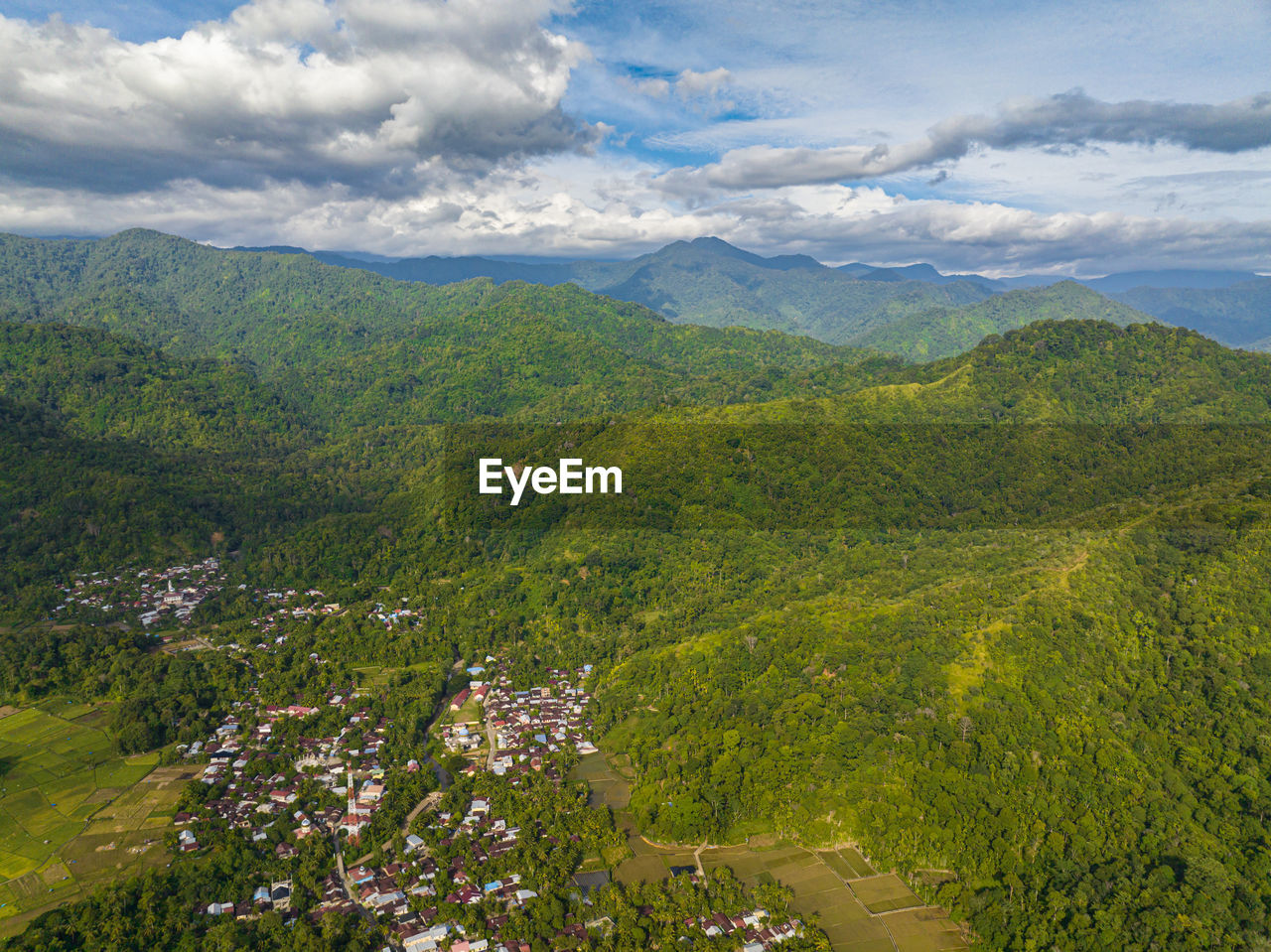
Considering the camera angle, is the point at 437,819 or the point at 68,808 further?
the point at 68,808

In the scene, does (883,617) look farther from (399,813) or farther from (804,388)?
(804,388)

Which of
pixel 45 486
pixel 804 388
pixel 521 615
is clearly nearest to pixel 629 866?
pixel 521 615

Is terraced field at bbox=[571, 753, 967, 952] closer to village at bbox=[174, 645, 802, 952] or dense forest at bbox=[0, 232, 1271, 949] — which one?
dense forest at bbox=[0, 232, 1271, 949]

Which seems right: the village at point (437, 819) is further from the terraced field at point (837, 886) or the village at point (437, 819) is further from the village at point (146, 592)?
the village at point (146, 592)

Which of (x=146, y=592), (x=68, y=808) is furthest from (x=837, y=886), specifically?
(x=146, y=592)

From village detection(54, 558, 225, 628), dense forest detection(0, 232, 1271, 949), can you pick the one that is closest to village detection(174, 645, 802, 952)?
dense forest detection(0, 232, 1271, 949)

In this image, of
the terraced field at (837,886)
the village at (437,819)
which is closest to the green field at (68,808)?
the village at (437,819)

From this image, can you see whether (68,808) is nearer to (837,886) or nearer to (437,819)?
(437,819)
